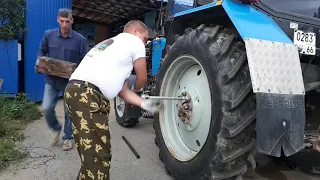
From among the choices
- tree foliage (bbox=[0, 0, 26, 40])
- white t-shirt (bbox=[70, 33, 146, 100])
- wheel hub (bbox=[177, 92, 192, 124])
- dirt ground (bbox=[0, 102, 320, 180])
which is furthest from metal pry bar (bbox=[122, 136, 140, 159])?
tree foliage (bbox=[0, 0, 26, 40])

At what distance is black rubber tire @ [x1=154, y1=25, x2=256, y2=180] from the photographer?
238cm

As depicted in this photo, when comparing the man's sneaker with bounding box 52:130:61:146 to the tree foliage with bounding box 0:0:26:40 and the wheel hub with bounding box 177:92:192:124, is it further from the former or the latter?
the tree foliage with bounding box 0:0:26:40

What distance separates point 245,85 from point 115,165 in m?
2.08

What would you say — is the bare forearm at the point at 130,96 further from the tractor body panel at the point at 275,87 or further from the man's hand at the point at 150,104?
the tractor body panel at the point at 275,87

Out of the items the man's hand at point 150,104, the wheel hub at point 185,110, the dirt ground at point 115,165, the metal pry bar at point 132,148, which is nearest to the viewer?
the man's hand at point 150,104

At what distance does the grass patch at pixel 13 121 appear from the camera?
3.84 metres

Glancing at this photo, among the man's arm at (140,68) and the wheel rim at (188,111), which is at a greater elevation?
the man's arm at (140,68)

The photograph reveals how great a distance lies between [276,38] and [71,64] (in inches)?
103

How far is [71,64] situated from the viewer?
4.07m

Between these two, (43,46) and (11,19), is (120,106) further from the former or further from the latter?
(11,19)

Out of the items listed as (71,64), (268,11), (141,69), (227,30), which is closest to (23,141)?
(71,64)

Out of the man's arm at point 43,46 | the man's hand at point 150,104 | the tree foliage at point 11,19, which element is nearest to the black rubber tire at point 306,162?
the man's hand at point 150,104

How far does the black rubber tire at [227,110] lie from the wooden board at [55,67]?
1981 mm

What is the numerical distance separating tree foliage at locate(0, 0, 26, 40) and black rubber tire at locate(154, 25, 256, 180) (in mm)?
4818
